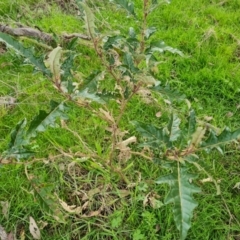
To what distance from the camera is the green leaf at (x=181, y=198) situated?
3.96 ft

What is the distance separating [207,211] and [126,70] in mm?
939

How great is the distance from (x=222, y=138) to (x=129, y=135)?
1.12m

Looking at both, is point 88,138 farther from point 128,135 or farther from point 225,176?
point 225,176

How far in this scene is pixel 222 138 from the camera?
1.36 meters

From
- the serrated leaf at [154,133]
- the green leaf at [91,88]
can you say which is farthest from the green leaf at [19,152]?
the serrated leaf at [154,133]

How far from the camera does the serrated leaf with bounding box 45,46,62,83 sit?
4.36 ft

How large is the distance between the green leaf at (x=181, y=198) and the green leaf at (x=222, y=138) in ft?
0.41

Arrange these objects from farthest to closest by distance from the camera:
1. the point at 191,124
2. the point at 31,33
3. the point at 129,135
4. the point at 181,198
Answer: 1. the point at 31,33
2. the point at 129,135
3. the point at 191,124
4. the point at 181,198

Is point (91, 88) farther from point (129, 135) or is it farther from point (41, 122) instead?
point (129, 135)

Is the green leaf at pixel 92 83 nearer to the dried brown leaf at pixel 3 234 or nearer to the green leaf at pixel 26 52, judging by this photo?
the green leaf at pixel 26 52

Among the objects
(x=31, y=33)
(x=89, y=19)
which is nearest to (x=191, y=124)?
(x=89, y=19)

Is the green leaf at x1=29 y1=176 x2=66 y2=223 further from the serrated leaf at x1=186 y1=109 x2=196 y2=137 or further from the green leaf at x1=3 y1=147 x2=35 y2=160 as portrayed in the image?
the serrated leaf at x1=186 y1=109 x2=196 y2=137

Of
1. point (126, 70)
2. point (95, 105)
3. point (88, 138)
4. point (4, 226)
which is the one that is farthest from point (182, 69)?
point (4, 226)

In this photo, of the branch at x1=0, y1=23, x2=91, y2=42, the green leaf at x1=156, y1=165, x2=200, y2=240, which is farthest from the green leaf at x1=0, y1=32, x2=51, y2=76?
the branch at x1=0, y1=23, x2=91, y2=42
